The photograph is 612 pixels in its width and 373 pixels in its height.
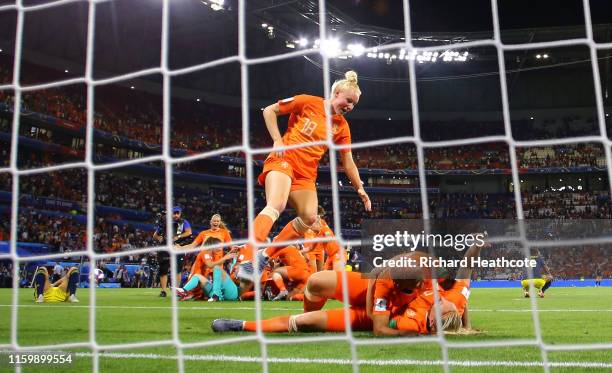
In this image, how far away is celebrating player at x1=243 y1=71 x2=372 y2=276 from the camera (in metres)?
4.11

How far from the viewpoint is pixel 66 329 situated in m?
4.19

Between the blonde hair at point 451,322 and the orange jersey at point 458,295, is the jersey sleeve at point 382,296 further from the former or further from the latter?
Result: the orange jersey at point 458,295

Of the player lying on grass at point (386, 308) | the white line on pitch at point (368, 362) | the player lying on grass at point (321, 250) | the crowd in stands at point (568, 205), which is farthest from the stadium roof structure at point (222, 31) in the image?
the white line on pitch at point (368, 362)

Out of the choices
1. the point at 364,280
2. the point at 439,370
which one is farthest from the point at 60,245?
the point at 439,370

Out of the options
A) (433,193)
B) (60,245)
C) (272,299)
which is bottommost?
(272,299)

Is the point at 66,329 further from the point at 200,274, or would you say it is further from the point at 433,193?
the point at 433,193

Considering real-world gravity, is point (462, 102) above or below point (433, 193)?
above

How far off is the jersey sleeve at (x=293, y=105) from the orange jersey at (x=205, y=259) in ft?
13.9

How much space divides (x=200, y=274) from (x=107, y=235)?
14894 mm

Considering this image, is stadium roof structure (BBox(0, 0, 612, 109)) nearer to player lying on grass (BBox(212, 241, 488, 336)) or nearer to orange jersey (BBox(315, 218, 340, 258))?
orange jersey (BBox(315, 218, 340, 258))

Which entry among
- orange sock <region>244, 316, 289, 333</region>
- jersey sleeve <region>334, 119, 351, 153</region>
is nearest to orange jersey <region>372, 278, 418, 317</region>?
orange sock <region>244, 316, 289, 333</region>

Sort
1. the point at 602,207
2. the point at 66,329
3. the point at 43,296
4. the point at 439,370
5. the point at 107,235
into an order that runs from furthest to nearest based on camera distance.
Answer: the point at 602,207
the point at 107,235
the point at 43,296
the point at 66,329
the point at 439,370

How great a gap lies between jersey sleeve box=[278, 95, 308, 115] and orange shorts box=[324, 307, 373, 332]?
165 centimetres

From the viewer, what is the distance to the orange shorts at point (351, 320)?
3.61 meters
